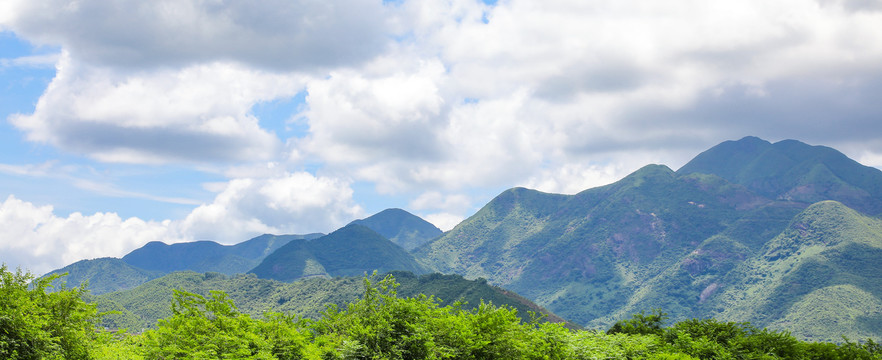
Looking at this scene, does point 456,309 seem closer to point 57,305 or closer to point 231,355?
point 231,355

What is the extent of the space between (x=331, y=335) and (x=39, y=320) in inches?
369

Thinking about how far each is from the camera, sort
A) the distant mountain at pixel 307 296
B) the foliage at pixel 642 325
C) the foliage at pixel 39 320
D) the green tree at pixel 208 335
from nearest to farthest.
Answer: the foliage at pixel 39 320 → the green tree at pixel 208 335 → the foliage at pixel 642 325 → the distant mountain at pixel 307 296

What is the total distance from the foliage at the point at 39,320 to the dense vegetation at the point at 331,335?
0.03 m

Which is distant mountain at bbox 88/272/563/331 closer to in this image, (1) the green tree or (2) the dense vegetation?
(2) the dense vegetation

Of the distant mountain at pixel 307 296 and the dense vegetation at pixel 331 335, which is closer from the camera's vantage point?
the dense vegetation at pixel 331 335

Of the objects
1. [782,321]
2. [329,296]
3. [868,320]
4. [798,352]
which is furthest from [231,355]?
[782,321]

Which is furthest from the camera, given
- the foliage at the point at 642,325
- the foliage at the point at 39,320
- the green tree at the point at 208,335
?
the foliage at the point at 642,325

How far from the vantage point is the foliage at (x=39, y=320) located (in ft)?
55.7

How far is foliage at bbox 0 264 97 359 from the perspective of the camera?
1697 cm

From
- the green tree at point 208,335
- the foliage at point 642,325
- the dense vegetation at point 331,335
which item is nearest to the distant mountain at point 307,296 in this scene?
the foliage at point 642,325

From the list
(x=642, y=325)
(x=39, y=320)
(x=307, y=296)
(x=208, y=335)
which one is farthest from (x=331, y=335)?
(x=307, y=296)

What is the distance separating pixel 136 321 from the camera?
15612 cm

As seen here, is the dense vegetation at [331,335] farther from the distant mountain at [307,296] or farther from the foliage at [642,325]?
the distant mountain at [307,296]

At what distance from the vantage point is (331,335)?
66.3 feet
